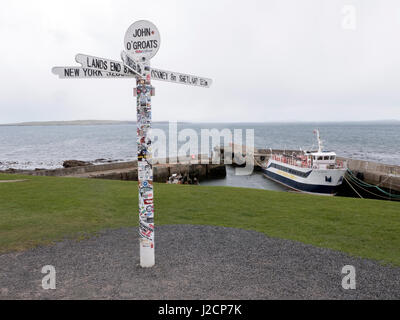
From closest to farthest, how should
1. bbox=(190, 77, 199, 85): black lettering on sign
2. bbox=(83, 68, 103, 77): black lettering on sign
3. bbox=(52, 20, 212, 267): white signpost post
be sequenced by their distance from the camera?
bbox=(83, 68, 103, 77): black lettering on sign, bbox=(52, 20, 212, 267): white signpost post, bbox=(190, 77, 199, 85): black lettering on sign

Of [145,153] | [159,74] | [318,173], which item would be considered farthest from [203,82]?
[318,173]

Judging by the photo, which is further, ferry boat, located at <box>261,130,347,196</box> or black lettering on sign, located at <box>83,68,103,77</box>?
ferry boat, located at <box>261,130,347,196</box>

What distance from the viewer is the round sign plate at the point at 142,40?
6340 mm

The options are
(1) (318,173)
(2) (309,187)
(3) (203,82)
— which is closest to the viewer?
(3) (203,82)

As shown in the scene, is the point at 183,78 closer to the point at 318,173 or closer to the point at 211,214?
the point at 211,214

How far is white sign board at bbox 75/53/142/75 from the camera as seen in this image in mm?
5086

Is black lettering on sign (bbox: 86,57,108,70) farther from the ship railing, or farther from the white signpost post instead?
the ship railing

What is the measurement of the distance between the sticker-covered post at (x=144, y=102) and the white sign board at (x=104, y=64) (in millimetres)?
327

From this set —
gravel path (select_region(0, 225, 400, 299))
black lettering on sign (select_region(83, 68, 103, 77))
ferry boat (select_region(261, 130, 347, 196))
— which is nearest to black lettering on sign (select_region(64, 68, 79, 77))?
black lettering on sign (select_region(83, 68, 103, 77))

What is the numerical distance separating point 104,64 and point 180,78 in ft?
6.55

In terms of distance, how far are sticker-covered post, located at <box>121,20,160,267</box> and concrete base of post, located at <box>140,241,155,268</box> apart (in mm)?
76

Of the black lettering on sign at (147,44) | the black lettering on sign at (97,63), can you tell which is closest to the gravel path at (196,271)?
the black lettering on sign at (97,63)

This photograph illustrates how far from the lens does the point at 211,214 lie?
11750mm
